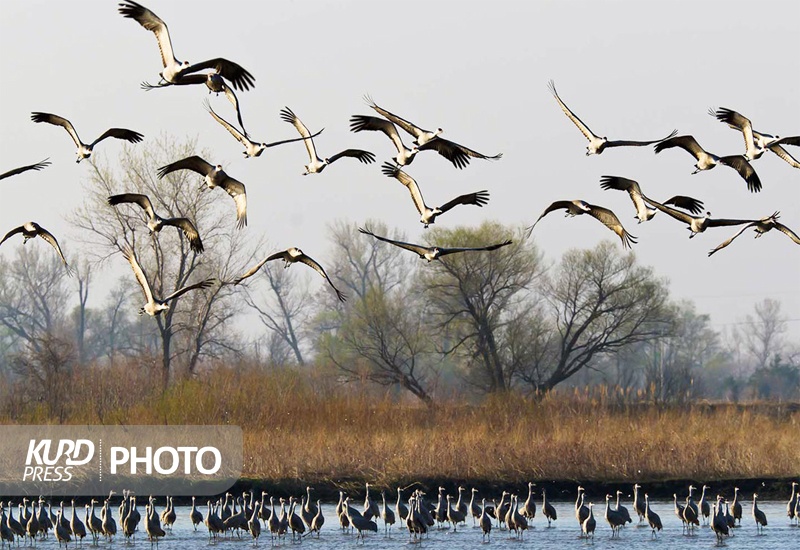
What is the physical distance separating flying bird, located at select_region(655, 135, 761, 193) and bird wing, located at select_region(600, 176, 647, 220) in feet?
2.07

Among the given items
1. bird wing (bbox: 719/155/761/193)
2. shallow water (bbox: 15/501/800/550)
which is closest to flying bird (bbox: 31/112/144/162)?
shallow water (bbox: 15/501/800/550)

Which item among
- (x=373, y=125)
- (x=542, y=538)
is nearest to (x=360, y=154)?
(x=373, y=125)

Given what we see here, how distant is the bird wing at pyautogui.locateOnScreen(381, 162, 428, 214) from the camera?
841 inches

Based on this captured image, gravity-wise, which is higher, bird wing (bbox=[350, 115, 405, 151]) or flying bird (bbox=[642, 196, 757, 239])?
bird wing (bbox=[350, 115, 405, 151])

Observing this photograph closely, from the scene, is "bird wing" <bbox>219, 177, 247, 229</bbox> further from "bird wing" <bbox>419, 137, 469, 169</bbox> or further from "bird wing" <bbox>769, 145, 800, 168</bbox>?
"bird wing" <bbox>769, 145, 800, 168</bbox>

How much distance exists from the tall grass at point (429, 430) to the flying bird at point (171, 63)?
40.5ft

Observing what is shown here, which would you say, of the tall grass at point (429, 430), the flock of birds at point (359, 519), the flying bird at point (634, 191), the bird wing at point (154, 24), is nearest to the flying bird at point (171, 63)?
the bird wing at point (154, 24)

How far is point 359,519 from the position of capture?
968 inches

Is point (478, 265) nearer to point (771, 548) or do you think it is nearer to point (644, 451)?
point (644, 451)

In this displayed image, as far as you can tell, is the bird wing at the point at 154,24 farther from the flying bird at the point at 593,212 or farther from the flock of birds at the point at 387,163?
the flying bird at the point at 593,212

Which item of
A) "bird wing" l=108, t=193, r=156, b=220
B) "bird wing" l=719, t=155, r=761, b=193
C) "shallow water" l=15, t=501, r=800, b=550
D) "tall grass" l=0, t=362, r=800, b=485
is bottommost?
"shallow water" l=15, t=501, r=800, b=550

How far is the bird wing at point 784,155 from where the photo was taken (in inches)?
837

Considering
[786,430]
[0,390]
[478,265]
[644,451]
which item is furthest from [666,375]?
[0,390]

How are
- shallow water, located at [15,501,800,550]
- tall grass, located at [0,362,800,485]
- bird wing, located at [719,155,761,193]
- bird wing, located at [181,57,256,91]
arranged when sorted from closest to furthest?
bird wing, located at [181,57,256,91], bird wing, located at [719,155,761,193], shallow water, located at [15,501,800,550], tall grass, located at [0,362,800,485]
